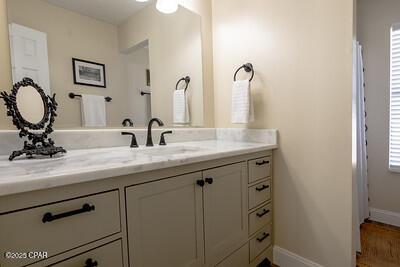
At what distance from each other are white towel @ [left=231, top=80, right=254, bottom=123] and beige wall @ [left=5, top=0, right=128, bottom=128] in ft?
2.66

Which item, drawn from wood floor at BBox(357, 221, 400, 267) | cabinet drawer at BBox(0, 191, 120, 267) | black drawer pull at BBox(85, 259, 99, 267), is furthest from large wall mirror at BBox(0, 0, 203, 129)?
wood floor at BBox(357, 221, 400, 267)

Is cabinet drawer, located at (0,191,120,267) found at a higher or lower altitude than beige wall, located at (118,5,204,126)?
lower

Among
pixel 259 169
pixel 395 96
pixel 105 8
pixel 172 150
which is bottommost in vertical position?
pixel 259 169

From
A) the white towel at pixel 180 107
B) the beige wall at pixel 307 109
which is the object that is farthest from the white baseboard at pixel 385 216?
the white towel at pixel 180 107

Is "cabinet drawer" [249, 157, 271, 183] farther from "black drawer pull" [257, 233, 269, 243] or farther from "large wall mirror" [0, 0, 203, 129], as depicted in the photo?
"large wall mirror" [0, 0, 203, 129]

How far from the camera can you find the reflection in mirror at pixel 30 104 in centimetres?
94

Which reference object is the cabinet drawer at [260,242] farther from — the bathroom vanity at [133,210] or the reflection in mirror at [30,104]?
the reflection in mirror at [30,104]

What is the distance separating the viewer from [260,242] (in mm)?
1381

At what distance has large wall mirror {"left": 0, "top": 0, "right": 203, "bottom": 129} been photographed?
106 centimetres

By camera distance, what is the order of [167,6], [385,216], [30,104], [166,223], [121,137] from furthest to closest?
[385,216], [167,6], [121,137], [30,104], [166,223]

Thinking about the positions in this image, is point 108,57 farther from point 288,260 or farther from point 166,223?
point 288,260

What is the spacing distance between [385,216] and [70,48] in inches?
113

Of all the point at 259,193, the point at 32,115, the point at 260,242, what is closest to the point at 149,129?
the point at 32,115

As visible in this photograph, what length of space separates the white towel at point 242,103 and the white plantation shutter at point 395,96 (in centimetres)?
145
